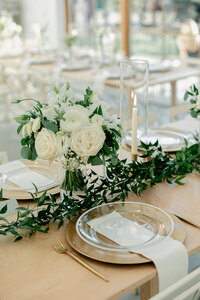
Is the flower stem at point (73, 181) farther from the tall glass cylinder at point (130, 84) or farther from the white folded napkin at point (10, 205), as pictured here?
the tall glass cylinder at point (130, 84)

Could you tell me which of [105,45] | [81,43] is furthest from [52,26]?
[105,45]

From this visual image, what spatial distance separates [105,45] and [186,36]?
1581 mm

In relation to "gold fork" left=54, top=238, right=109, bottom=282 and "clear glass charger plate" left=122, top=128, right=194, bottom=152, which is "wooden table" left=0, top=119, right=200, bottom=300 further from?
"clear glass charger plate" left=122, top=128, right=194, bottom=152

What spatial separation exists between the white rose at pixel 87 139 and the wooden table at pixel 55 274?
0.87ft

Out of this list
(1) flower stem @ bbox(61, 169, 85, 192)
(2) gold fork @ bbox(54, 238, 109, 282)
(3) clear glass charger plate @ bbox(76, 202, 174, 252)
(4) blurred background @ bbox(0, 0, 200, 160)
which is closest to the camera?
(2) gold fork @ bbox(54, 238, 109, 282)

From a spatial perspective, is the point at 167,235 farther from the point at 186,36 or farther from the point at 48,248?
the point at 186,36

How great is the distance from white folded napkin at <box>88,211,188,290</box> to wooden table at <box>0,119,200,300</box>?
0.10ft

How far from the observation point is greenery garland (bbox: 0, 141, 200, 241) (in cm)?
138

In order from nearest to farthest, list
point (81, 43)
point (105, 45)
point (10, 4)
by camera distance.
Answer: point (105, 45) → point (81, 43) → point (10, 4)

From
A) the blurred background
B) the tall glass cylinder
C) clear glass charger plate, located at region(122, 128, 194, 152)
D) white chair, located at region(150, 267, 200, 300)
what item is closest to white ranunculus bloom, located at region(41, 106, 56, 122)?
the tall glass cylinder

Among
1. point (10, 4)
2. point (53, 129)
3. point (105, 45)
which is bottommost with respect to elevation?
point (53, 129)

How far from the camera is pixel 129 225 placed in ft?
4.50

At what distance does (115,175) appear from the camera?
1.62 metres

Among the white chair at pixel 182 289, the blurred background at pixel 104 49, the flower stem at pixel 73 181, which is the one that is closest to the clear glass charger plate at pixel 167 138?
the flower stem at pixel 73 181
